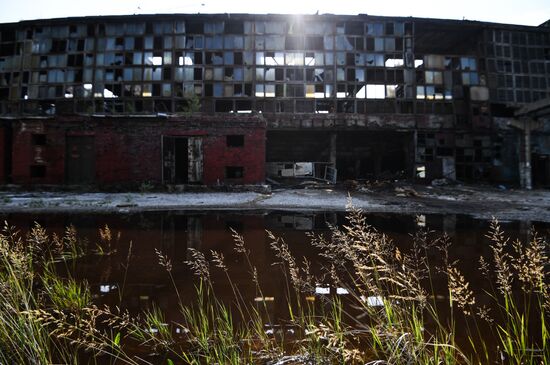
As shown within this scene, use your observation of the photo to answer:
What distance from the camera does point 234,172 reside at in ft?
56.1

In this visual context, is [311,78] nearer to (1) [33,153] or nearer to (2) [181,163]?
(2) [181,163]

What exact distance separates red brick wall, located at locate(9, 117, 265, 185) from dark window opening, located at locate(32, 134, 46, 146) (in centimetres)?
19

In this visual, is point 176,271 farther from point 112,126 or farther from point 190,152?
point 112,126

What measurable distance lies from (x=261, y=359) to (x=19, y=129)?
19.7m

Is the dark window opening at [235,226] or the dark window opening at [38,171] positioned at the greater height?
the dark window opening at [38,171]

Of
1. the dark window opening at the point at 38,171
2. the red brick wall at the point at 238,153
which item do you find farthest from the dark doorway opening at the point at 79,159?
the red brick wall at the point at 238,153

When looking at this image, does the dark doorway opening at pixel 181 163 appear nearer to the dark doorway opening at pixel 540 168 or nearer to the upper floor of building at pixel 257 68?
the upper floor of building at pixel 257 68

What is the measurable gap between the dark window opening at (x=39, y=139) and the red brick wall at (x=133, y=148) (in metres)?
0.19

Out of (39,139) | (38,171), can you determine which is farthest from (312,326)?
(39,139)

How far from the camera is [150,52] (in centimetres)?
2317

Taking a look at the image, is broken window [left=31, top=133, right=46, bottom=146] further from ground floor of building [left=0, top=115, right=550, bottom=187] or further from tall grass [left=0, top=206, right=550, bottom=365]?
tall grass [left=0, top=206, right=550, bottom=365]

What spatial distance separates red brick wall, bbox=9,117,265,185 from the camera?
16.4 metres

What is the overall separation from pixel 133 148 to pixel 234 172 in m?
5.42

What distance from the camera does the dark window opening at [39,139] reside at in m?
16.5
